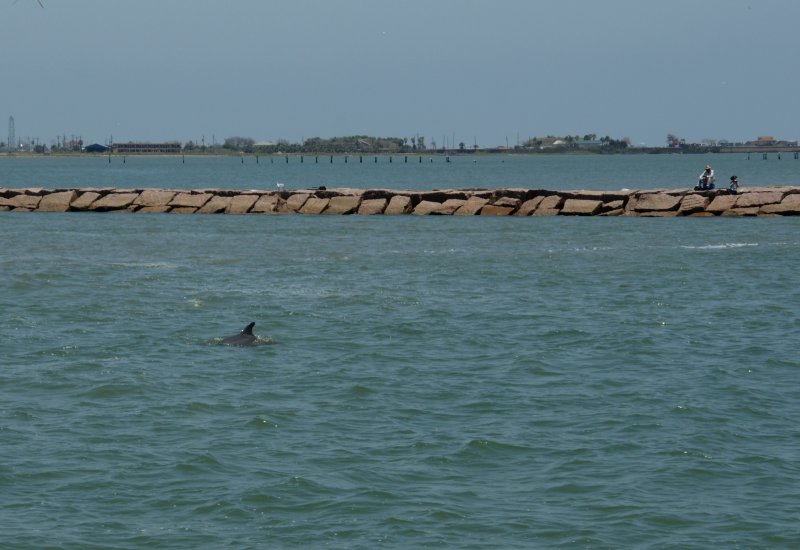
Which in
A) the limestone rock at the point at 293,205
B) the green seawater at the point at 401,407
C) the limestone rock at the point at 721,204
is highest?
the limestone rock at the point at 721,204

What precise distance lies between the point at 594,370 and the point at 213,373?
14.9ft

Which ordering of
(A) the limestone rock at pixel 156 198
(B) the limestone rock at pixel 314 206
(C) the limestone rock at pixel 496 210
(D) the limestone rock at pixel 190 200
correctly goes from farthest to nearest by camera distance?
(A) the limestone rock at pixel 156 198, (D) the limestone rock at pixel 190 200, (B) the limestone rock at pixel 314 206, (C) the limestone rock at pixel 496 210

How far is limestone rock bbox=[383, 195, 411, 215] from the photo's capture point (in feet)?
135

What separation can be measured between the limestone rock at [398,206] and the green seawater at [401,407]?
1531 centimetres

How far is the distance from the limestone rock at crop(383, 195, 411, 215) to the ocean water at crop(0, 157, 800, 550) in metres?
15.3

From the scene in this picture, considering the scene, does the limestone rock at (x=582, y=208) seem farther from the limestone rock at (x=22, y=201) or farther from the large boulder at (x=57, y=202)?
the limestone rock at (x=22, y=201)

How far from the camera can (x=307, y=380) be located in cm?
1433

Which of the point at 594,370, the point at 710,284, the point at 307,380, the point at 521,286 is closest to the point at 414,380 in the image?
the point at 307,380

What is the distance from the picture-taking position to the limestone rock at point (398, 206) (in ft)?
135

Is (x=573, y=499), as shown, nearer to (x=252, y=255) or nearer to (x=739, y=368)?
(x=739, y=368)

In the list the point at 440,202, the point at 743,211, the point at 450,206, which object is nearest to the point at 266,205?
the point at 440,202

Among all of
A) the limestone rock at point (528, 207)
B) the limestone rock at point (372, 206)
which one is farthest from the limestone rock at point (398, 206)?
the limestone rock at point (528, 207)

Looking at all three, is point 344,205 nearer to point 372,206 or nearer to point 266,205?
point 372,206

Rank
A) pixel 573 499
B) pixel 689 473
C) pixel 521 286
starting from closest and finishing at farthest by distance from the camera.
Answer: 1. pixel 573 499
2. pixel 689 473
3. pixel 521 286
